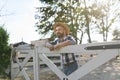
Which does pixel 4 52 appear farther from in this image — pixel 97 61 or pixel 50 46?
pixel 97 61

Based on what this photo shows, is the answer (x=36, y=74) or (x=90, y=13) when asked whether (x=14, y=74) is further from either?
(x=90, y=13)

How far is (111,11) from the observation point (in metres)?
33.1

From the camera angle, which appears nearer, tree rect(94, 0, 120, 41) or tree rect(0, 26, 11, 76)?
tree rect(0, 26, 11, 76)

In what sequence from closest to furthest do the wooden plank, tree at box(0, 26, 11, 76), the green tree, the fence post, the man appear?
the wooden plank → the man → the fence post → tree at box(0, 26, 11, 76) → the green tree

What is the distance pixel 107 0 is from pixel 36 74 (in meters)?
27.0

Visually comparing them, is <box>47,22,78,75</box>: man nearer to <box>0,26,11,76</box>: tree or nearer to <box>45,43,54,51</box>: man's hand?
<box>45,43,54,51</box>: man's hand

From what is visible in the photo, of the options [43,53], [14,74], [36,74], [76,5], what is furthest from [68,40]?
[76,5]

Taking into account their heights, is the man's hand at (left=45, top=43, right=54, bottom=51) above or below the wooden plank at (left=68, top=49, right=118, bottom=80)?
above

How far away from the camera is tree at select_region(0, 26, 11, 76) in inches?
374

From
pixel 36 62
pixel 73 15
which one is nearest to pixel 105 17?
pixel 73 15

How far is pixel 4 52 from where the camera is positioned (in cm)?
984

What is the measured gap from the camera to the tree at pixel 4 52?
9.49 metres

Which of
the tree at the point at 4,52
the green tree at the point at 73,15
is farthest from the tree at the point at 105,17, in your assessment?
the tree at the point at 4,52

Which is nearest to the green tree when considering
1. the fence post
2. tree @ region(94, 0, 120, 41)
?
tree @ region(94, 0, 120, 41)
